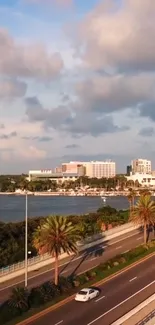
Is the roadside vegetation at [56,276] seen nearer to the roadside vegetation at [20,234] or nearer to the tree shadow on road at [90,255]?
the tree shadow on road at [90,255]

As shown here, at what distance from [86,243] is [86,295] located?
76.4 feet

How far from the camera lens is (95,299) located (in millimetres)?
35188

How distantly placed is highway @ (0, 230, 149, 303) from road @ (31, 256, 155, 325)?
5.56 m

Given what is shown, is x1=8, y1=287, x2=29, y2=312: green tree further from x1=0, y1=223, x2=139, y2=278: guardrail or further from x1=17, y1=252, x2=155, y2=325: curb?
x1=0, y1=223, x2=139, y2=278: guardrail

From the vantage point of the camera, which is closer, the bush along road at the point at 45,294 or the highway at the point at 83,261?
the bush along road at the point at 45,294

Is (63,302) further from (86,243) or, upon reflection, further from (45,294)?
(86,243)

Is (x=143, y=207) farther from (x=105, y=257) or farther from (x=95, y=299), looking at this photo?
(x=95, y=299)

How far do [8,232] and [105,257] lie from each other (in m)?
13.8

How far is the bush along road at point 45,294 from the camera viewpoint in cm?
3216

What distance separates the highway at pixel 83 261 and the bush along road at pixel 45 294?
8.22 feet

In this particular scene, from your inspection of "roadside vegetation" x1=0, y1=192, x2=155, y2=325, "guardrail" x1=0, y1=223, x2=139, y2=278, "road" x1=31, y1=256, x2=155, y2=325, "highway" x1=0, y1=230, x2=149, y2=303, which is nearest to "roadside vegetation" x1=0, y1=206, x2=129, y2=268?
"guardrail" x1=0, y1=223, x2=139, y2=278

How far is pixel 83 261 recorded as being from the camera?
5000 centimetres

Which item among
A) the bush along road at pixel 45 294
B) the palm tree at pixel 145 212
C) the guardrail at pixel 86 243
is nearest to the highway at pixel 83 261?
the guardrail at pixel 86 243

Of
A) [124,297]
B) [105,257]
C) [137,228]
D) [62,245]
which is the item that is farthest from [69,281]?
[137,228]
